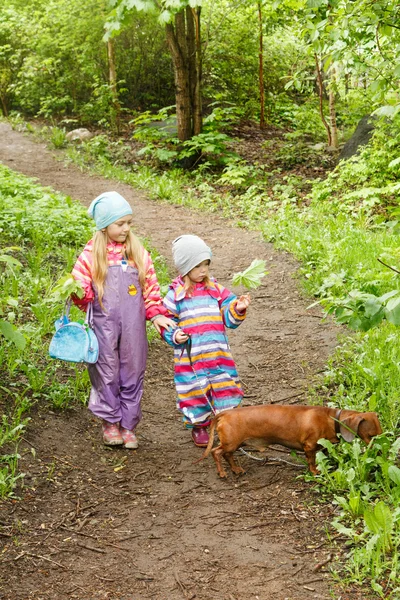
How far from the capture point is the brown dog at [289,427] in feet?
12.8

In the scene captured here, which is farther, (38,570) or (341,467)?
(341,467)

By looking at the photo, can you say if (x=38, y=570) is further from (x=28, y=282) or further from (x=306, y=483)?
(x=28, y=282)

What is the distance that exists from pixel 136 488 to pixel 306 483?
3.33 ft

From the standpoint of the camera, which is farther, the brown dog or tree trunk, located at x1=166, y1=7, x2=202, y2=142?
tree trunk, located at x1=166, y1=7, x2=202, y2=142

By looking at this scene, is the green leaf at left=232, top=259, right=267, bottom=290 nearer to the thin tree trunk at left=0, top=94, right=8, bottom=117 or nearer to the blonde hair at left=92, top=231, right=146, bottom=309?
the blonde hair at left=92, top=231, right=146, bottom=309

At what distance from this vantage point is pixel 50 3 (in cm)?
1716

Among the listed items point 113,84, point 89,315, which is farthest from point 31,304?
point 113,84

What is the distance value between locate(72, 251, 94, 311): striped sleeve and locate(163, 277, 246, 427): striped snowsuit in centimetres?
A: 52

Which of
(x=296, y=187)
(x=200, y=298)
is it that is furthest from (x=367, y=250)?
(x=296, y=187)

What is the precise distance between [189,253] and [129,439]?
1325 mm

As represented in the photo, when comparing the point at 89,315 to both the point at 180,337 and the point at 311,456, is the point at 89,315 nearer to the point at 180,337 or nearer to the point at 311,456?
the point at 180,337

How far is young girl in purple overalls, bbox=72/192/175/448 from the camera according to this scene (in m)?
4.46

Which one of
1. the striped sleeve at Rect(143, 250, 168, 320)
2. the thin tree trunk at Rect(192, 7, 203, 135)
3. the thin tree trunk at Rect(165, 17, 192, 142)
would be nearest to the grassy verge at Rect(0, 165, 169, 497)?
the striped sleeve at Rect(143, 250, 168, 320)

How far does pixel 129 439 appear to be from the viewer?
4.58 meters
